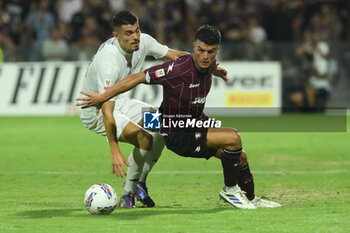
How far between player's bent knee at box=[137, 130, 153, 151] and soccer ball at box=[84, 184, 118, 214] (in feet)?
2.65

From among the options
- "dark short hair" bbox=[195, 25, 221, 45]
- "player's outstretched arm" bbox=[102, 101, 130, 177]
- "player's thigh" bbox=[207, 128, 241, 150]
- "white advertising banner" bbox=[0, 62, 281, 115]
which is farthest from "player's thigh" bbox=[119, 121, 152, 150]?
"white advertising banner" bbox=[0, 62, 281, 115]

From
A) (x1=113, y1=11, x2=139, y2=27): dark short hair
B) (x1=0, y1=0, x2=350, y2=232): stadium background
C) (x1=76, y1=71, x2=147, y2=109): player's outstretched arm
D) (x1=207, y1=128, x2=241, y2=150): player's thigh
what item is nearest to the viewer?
(x1=0, y1=0, x2=350, y2=232): stadium background

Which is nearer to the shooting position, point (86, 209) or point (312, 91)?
point (86, 209)

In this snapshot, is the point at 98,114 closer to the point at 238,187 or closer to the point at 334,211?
the point at 238,187

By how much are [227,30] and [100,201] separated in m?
14.1

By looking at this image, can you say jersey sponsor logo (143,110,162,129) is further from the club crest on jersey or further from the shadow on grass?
the shadow on grass

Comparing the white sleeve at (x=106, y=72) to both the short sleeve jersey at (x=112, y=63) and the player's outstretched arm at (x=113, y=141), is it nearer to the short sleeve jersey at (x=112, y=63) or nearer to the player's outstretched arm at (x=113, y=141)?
the short sleeve jersey at (x=112, y=63)

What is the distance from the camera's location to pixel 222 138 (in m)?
7.61

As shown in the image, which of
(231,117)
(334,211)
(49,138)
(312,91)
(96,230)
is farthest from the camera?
(312,91)

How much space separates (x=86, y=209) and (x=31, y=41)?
13890mm

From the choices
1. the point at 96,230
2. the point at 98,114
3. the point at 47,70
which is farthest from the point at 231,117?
the point at 96,230

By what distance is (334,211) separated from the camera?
7344mm

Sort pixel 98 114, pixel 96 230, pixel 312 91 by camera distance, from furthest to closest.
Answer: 1. pixel 312 91
2. pixel 98 114
3. pixel 96 230

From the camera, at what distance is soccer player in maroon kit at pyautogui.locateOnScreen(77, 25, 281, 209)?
753 centimetres
